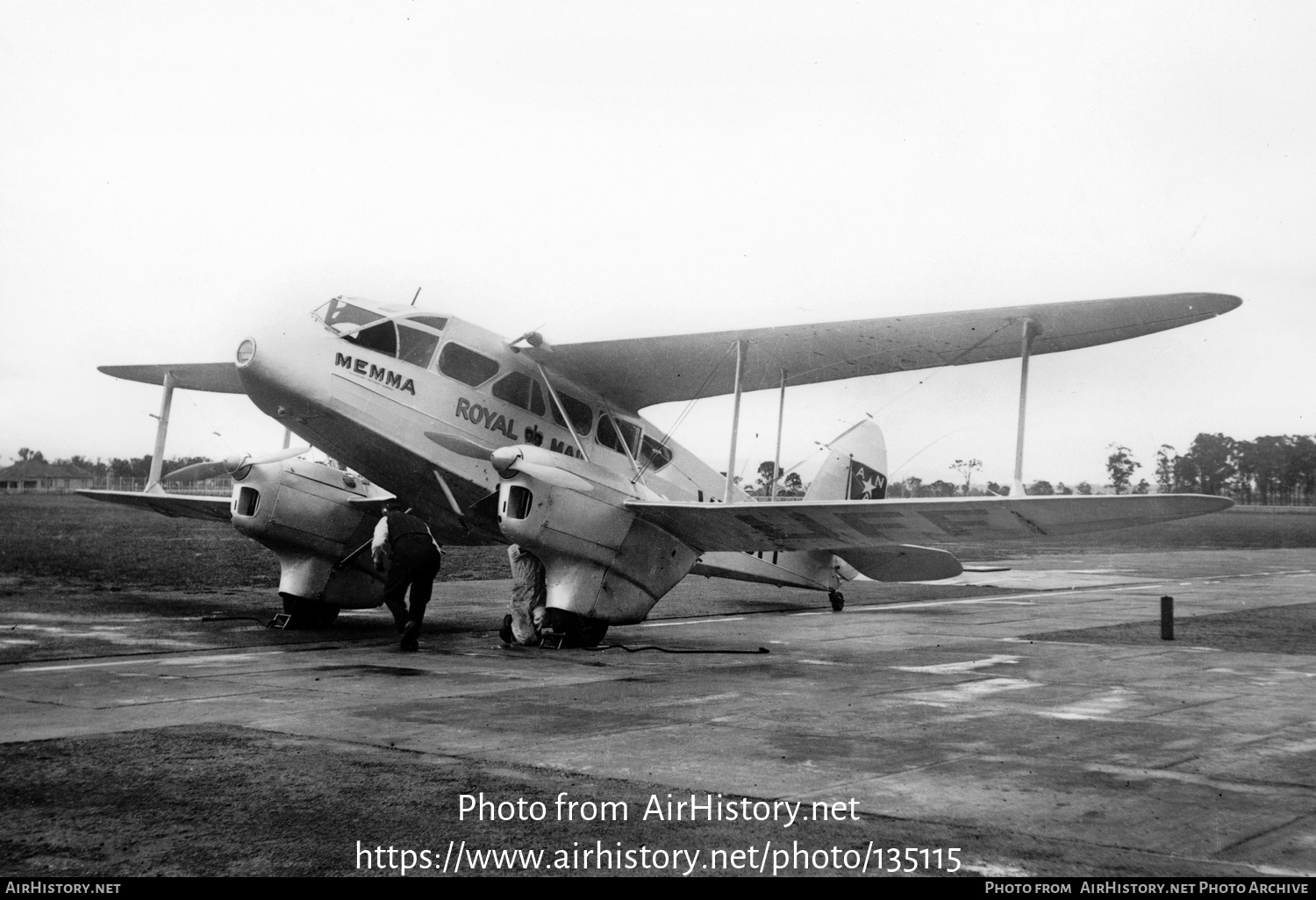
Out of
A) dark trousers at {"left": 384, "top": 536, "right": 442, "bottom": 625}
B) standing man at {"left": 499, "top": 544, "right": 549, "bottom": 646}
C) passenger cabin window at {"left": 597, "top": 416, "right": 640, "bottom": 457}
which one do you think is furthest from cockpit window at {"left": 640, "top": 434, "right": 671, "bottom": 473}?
dark trousers at {"left": 384, "top": 536, "right": 442, "bottom": 625}

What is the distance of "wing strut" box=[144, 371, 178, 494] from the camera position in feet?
56.9

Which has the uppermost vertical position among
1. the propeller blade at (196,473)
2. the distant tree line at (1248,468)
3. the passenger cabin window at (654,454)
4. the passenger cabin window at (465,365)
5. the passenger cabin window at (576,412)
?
the distant tree line at (1248,468)

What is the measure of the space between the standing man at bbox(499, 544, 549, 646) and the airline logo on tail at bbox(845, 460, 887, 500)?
8079 millimetres

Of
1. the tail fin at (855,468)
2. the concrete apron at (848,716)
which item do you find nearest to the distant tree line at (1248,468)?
the tail fin at (855,468)

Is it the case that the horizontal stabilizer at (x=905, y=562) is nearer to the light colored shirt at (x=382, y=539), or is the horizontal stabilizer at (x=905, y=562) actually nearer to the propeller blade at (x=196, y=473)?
the light colored shirt at (x=382, y=539)

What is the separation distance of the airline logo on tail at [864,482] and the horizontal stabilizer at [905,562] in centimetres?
169

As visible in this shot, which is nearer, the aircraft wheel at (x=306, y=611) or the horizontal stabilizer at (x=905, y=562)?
the aircraft wheel at (x=306, y=611)

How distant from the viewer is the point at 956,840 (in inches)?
200

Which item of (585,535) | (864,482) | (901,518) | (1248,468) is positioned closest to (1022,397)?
(901,518)

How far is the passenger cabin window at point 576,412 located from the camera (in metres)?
15.4

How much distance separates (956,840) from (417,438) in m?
9.76

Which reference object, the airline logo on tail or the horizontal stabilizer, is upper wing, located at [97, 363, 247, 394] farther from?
the airline logo on tail
